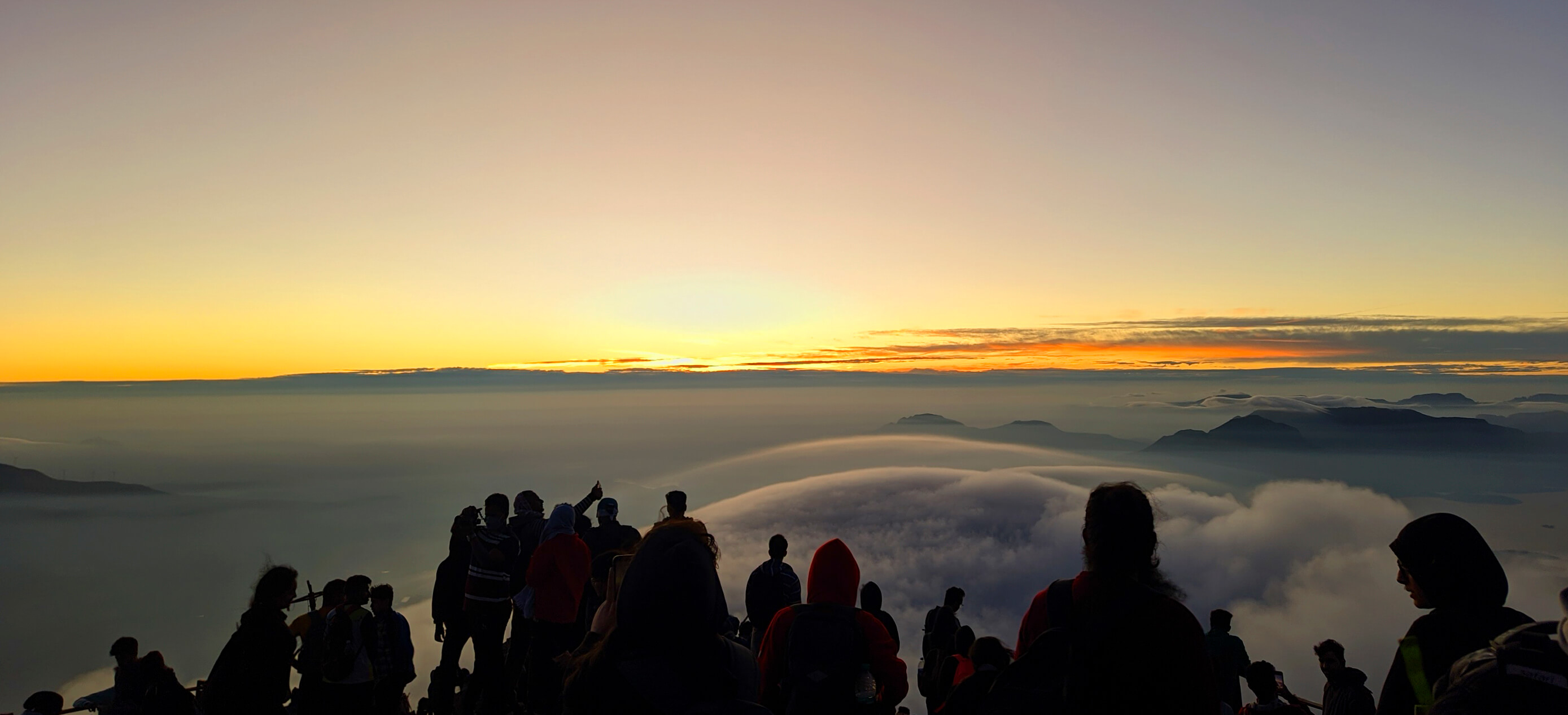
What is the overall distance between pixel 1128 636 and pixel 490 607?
6.67 m

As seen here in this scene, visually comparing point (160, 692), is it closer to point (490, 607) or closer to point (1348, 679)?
point (490, 607)

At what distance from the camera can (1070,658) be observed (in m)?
2.63

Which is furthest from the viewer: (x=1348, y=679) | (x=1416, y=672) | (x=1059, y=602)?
(x=1348, y=679)

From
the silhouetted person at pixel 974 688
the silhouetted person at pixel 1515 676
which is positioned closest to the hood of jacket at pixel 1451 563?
the silhouetted person at pixel 1515 676

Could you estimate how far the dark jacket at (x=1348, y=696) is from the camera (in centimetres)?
557

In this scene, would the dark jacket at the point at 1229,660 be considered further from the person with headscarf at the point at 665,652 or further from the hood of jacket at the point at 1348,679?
the person with headscarf at the point at 665,652

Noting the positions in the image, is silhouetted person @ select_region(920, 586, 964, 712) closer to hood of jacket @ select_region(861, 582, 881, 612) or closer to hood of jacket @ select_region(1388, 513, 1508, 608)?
hood of jacket @ select_region(861, 582, 881, 612)

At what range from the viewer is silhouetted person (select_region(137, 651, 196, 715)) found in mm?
7270

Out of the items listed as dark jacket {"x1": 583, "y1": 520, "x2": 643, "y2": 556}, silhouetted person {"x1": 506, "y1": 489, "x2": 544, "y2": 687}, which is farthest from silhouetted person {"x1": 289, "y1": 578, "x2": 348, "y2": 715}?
dark jacket {"x1": 583, "y1": 520, "x2": 643, "y2": 556}

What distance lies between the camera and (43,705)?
8.12 metres

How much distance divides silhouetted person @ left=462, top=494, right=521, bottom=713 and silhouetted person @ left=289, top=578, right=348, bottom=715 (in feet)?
3.77

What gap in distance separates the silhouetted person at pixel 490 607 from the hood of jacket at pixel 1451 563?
7.13 m

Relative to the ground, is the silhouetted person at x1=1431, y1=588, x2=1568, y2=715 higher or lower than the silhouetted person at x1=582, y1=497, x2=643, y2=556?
higher

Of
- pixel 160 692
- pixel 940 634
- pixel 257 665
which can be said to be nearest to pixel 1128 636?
pixel 940 634
